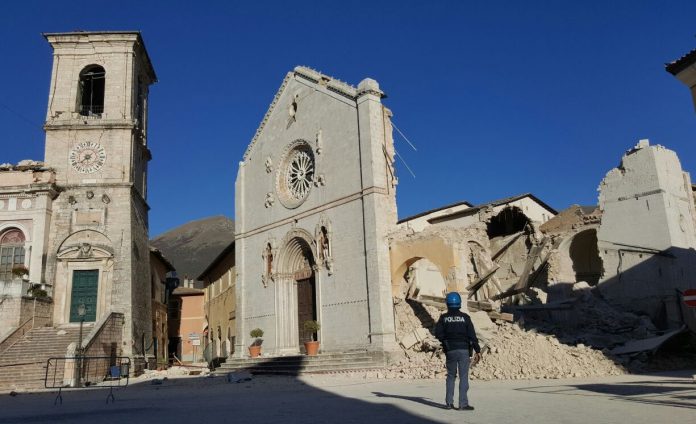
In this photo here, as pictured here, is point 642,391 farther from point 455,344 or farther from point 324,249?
point 324,249

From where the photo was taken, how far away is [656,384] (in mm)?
9625

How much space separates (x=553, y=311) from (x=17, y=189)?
23991 millimetres

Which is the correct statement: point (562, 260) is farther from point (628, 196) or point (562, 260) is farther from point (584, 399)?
point (584, 399)

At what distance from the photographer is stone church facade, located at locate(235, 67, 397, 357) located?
20109 mm

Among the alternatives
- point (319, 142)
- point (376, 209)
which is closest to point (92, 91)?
point (319, 142)

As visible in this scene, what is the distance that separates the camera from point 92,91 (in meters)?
29.4

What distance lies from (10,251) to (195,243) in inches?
2348

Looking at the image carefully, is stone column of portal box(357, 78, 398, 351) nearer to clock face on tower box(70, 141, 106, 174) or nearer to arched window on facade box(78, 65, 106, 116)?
clock face on tower box(70, 141, 106, 174)

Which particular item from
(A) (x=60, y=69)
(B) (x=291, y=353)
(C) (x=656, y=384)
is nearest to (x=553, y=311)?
(C) (x=656, y=384)

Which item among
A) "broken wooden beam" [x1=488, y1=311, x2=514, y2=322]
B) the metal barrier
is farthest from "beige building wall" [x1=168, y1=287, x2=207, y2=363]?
"broken wooden beam" [x1=488, y1=311, x2=514, y2=322]

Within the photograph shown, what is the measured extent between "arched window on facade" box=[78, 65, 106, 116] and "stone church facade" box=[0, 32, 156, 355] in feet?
0.19

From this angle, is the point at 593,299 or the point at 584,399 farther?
the point at 593,299

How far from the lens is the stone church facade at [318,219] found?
20.1 m

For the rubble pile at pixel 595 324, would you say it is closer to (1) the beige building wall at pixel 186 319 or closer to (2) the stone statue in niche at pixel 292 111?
(2) the stone statue in niche at pixel 292 111
